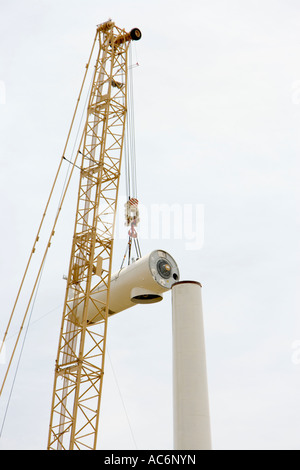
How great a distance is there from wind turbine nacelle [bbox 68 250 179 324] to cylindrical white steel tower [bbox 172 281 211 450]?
187 inches

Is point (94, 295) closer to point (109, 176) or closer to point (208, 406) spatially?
point (109, 176)

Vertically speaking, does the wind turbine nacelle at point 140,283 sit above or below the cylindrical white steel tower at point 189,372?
above

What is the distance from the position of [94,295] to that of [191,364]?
1263cm

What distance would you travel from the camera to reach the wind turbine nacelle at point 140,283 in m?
30.9

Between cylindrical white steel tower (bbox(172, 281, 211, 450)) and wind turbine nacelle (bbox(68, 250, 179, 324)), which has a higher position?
wind turbine nacelle (bbox(68, 250, 179, 324))

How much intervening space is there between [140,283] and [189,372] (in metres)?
Answer: 8.57

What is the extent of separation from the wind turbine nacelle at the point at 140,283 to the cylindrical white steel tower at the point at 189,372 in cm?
475

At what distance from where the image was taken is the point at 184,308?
25.2 m

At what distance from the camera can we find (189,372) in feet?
77.5

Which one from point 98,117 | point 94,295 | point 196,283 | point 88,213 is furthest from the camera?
point 98,117

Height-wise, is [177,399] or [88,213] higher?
[88,213]

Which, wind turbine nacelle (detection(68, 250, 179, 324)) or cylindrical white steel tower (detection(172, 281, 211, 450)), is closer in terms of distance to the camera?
cylindrical white steel tower (detection(172, 281, 211, 450))

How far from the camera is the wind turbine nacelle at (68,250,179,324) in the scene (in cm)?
3088
